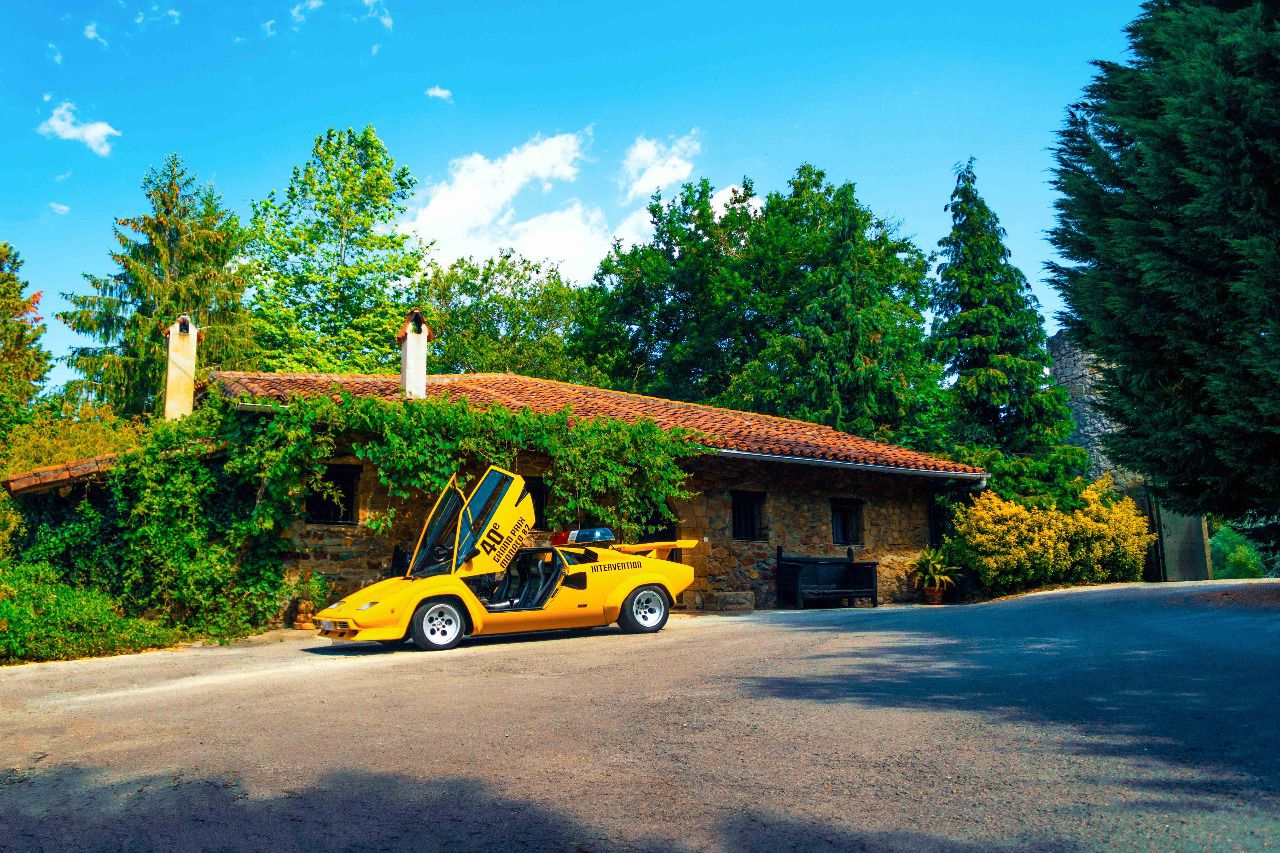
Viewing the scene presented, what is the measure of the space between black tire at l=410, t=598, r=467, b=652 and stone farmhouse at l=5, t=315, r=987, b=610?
3.98 metres

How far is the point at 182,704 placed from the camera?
6848 mm

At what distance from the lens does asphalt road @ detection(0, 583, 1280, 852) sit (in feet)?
11.1

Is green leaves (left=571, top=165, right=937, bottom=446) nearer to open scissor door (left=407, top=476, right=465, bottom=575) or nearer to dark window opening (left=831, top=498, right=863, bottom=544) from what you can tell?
dark window opening (left=831, top=498, right=863, bottom=544)

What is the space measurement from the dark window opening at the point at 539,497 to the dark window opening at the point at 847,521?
6865 mm

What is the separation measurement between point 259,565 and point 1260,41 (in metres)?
12.5

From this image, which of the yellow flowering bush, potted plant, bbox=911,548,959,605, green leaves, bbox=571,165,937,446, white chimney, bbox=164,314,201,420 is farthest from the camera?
green leaves, bbox=571,165,937,446

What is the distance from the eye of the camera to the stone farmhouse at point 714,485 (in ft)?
44.9

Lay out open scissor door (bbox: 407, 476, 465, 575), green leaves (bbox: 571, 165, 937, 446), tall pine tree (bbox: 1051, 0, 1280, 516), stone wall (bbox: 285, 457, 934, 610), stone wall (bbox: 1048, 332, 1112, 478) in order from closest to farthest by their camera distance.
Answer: tall pine tree (bbox: 1051, 0, 1280, 516) < open scissor door (bbox: 407, 476, 465, 575) < stone wall (bbox: 285, 457, 934, 610) < stone wall (bbox: 1048, 332, 1112, 478) < green leaves (bbox: 571, 165, 937, 446)

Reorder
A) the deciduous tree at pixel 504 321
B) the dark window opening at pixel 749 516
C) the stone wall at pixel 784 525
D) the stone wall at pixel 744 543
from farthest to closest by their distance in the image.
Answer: the deciduous tree at pixel 504 321 < the dark window opening at pixel 749 516 < the stone wall at pixel 784 525 < the stone wall at pixel 744 543

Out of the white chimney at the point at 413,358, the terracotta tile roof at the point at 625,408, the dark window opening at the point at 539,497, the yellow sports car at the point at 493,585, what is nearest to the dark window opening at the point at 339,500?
the terracotta tile roof at the point at 625,408

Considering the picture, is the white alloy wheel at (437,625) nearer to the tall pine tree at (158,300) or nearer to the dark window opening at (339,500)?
the dark window opening at (339,500)

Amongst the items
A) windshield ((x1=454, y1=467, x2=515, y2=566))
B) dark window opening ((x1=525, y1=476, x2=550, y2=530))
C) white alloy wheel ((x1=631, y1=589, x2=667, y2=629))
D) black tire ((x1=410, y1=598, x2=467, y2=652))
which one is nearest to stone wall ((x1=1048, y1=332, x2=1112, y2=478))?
dark window opening ((x1=525, y1=476, x2=550, y2=530))

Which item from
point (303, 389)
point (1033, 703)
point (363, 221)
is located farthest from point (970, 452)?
point (363, 221)

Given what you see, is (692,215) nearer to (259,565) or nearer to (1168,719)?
(259,565)
